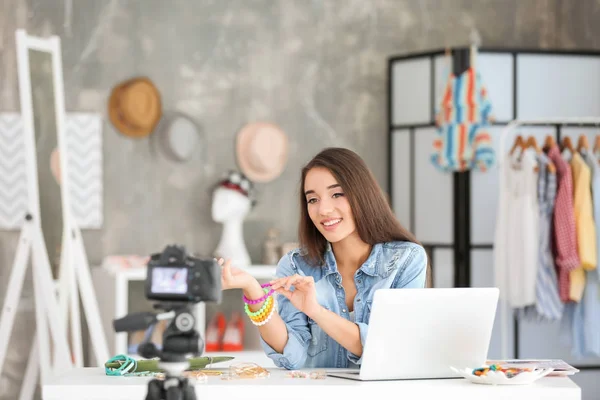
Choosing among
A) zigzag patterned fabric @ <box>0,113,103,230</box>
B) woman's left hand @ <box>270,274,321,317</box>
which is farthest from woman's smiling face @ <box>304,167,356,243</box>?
zigzag patterned fabric @ <box>0,113,103,230</box>

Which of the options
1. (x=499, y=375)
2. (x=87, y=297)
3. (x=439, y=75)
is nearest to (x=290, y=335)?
(x=499, y=375)

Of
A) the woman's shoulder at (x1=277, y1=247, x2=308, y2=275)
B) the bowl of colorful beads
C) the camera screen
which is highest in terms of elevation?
the camera screen

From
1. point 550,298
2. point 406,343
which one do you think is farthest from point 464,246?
point 406,343

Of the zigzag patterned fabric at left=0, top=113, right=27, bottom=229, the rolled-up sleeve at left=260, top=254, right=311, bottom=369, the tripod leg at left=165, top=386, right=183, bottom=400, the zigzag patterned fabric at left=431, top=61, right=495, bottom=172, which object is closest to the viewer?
the tripod leg at left=165, top=386, right=183, bottom=400

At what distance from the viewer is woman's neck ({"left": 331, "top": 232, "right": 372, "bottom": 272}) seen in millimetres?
3002

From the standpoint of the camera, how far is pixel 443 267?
5375mm

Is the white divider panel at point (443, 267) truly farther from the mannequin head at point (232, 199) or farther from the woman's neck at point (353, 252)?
the woman's neck at point (353, 252)

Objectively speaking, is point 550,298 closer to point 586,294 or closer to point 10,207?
point 586,294

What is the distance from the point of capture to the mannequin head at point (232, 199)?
17.8ft

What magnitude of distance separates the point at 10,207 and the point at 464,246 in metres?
2.51

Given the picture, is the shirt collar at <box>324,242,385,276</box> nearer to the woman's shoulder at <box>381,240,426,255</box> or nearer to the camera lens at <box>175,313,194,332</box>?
the woman's shoulder at <box>381,240,426,255</box>

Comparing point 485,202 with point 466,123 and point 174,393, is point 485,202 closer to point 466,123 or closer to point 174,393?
point 466,123

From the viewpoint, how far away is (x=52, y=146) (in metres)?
4.62

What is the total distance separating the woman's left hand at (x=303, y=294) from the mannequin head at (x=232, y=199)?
2741 millimetres
